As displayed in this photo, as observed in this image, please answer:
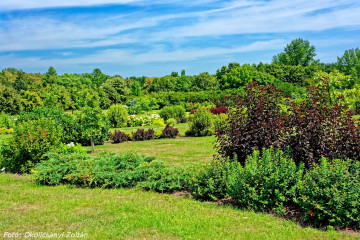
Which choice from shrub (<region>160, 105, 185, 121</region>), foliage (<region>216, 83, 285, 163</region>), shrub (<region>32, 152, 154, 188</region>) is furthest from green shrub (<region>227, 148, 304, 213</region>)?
shrub (<region>160, 105, 185, 121</region>)

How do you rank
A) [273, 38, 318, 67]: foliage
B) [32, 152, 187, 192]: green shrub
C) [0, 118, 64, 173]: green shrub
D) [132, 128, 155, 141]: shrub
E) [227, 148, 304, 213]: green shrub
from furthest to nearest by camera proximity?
[273, 38, 318, 67]: foliage
[132, 128, 155, 141]: shrub
[0, 118, 64, 173]: green shrub
[32, 152, 187, 192]: green shrub
[227, 148, 304, 213]: green shrub

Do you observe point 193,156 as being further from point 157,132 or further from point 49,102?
point 49,102

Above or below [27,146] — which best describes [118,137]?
below

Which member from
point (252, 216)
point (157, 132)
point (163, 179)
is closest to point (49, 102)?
point (157, 132)

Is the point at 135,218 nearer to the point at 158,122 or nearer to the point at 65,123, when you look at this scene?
the point at 65,123

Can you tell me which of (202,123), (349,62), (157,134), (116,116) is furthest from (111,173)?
(349,62)

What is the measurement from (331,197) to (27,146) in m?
7.55

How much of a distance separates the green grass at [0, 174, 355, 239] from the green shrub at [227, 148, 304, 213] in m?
0.26

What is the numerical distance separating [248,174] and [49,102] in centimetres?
3320

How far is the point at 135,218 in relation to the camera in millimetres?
4797

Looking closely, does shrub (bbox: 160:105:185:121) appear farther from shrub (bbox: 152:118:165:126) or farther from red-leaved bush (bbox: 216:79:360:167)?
red-leaved bush (bbox: 216:79:360:167)

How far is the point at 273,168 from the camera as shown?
5.26 meters

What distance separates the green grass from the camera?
422cm

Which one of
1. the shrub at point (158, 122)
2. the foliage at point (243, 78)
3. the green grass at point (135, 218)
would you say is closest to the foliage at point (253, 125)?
the green grass at point (135, 218)
